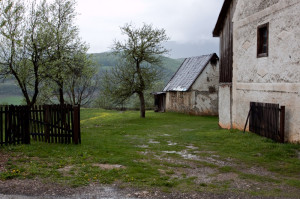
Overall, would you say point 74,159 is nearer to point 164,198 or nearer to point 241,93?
point 164,198

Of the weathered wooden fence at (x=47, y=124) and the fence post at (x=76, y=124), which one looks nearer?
the weathered wooden fence at (x=47, y=124)

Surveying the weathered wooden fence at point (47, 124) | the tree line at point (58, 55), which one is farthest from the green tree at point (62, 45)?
the weathered wooden fence at point (47, 124)

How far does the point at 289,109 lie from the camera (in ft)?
38.8

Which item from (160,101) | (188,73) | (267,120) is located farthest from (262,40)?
(160,101)

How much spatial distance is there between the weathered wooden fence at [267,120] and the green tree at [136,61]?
14539mm

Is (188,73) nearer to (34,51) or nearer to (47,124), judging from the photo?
(34,51)

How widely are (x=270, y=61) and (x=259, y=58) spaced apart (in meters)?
1.01

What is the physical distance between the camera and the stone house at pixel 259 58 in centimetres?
1163

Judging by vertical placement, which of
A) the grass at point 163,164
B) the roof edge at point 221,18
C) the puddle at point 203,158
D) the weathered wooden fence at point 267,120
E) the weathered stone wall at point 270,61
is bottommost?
the puddle at point 203,158

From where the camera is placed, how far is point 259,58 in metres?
14.1

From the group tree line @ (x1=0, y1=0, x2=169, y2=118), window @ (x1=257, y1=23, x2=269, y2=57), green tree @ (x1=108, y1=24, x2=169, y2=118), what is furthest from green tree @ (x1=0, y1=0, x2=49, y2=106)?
window @ (x1=257, y1=23, x2=269, y2=57)

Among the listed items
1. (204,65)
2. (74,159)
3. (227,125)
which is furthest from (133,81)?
(74,159)

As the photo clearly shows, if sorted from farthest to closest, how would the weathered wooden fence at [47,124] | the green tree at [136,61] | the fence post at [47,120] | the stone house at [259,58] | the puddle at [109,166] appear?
the green tree at [136,61] < the fence post at [47,120] < the stone house at [259,58] < the weathered wooden fence at [47,124] < the puddle at [109,166]

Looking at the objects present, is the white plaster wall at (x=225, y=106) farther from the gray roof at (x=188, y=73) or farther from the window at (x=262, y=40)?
the gray roof at (x=188, y=73)
